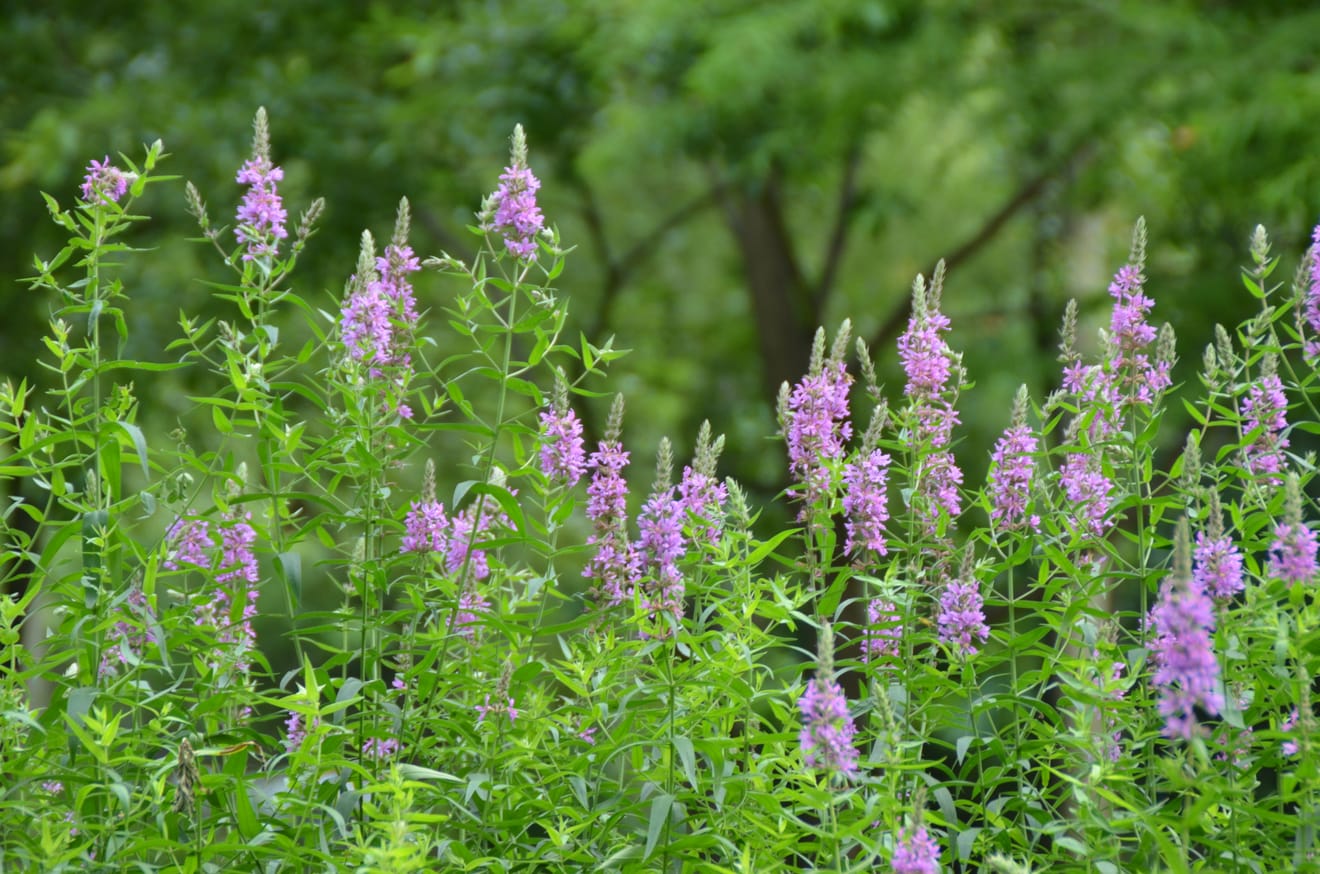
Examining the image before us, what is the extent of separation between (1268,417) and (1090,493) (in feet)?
1.57

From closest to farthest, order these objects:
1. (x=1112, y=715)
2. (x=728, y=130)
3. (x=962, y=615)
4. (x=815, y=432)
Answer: (x=1112, y=715)
(x=962, y=615)
(x=815, y=432)
(x=728, y=130)

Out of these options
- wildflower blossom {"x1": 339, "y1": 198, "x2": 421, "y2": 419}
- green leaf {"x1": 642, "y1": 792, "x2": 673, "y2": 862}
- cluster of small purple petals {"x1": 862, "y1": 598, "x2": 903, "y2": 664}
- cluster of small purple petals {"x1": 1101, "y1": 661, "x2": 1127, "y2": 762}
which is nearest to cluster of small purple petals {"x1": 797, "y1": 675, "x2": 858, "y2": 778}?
green leaf {"x1": 642, "y1": 792, "x2": 673, "y2": 862}

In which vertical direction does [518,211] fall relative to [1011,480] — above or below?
above

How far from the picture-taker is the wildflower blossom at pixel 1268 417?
128 inches

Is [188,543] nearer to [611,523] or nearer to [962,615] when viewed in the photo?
[611,523]

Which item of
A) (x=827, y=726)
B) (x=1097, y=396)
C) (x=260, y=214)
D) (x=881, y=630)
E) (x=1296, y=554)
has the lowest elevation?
(x=827, y=726)

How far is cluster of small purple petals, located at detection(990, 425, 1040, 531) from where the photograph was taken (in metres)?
3.28

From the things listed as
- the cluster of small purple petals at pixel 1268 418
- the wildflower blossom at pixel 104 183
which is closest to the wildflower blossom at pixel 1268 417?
the cluster of small purple petals at pixel 1268 418

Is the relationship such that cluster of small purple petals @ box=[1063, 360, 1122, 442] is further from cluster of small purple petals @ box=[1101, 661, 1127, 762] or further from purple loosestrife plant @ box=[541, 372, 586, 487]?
purple loosestrife plant @ box=[541, 372, 586, 487]

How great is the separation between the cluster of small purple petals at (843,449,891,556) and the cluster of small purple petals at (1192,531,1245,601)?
0.72m

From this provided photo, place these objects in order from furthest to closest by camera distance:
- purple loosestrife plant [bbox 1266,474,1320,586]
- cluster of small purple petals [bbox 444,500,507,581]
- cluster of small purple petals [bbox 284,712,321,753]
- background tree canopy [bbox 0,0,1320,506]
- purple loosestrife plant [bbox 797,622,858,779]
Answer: background tree canopy [bbox 0,0,1320,506], cluster of small purple petals [bbox 444,500,507,581], cluster of small purple petals [bbox 284,712,321,753], purple loosestrife plant [bbox 1266,474,1320,586], purple loosestrife plant [bbox 797,622,858,779]

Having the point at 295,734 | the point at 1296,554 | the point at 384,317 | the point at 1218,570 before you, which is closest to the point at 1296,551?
the point at 1296,554

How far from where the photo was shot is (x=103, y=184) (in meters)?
3.24

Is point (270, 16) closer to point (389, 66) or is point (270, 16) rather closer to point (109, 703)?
point (389, 66)
